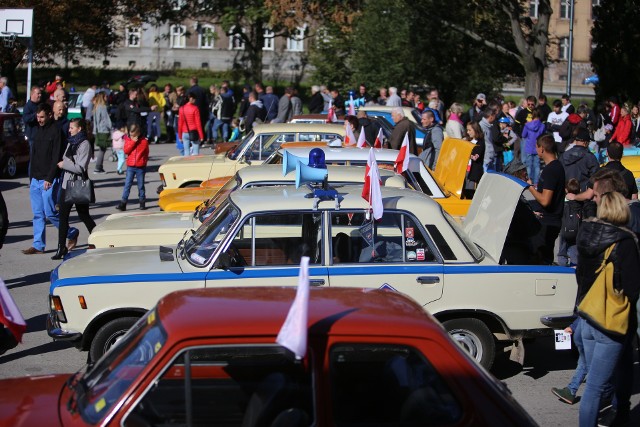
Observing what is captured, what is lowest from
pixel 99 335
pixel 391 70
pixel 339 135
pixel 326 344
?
pixel 99 335

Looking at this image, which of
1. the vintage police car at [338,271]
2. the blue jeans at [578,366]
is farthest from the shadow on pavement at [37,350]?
the blue jeans at [578,366]

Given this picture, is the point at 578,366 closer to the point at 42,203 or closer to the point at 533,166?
the point at 42,203

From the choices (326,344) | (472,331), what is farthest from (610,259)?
(326,344)

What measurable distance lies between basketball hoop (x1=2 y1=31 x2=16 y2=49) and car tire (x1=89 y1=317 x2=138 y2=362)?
18.3m

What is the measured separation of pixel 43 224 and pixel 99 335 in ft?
18.4

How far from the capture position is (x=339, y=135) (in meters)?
14.7

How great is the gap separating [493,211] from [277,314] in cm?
451

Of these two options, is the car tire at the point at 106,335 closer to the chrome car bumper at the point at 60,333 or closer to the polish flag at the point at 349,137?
the chrome car bumper at the point at 60,333

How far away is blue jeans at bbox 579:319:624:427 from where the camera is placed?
6.05 metres

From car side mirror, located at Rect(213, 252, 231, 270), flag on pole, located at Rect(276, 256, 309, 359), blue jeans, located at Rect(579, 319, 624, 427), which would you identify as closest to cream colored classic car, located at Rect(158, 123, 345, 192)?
car side mirror, located at Rect(213, 252, 231, 270)

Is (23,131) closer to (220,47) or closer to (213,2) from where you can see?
(213,2)

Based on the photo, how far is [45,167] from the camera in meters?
12.1

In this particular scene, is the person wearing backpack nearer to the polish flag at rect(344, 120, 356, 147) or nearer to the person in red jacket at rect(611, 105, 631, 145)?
the polish flag at rect(344, 120, 356, 147)

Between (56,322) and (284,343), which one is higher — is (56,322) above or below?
below
